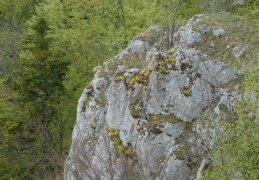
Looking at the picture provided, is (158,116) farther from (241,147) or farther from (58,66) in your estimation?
(58,66)

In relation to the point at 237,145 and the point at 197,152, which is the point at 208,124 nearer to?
the point at 197,152

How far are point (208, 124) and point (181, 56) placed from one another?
3.71 m

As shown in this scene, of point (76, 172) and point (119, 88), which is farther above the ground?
point (119, 88)

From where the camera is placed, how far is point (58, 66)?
27.7 meters

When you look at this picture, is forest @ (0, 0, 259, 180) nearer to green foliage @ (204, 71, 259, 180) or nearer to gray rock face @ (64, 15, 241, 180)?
gray rock face @ (64, 15, 241, 180)

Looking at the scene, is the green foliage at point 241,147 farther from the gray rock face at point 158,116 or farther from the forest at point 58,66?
the forest at point 58,66

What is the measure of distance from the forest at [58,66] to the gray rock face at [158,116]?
4631 millimetres

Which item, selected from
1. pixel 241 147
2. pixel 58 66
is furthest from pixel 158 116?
pixel 58 66

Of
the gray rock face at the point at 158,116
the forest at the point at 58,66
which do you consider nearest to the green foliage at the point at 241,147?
the gray rock face at the point at 158,116

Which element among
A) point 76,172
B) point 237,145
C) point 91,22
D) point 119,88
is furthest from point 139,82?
point 91,22

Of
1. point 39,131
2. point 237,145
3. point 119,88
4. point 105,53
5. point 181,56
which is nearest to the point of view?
point 237,145

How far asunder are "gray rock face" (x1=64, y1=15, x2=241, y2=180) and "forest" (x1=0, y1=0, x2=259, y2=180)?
4.63 metres

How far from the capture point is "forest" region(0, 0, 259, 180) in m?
27.3

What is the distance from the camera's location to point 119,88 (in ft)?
64.3
